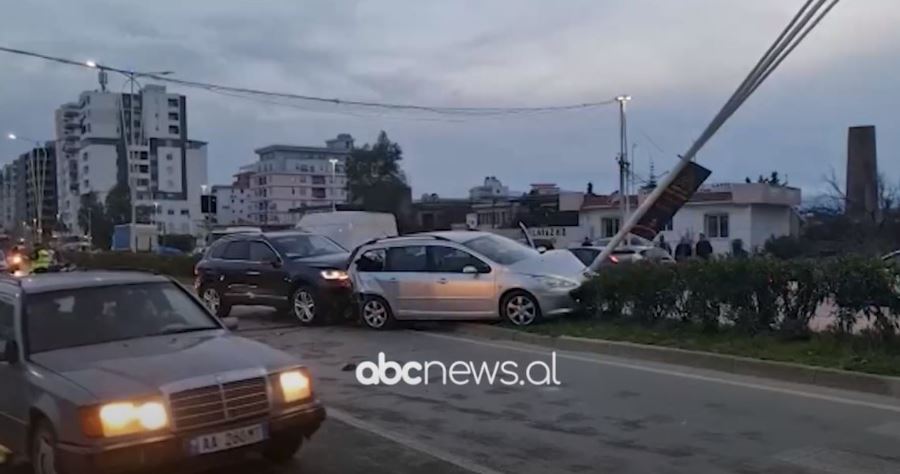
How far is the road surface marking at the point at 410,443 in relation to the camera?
667 cm

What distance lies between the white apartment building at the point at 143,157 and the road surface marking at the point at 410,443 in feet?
334

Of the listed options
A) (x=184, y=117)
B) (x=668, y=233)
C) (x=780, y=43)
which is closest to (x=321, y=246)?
(x=780, y=43)

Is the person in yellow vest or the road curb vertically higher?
the person in yellow vest

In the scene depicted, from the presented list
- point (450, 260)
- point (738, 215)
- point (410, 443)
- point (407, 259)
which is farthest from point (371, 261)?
point (738, 215)

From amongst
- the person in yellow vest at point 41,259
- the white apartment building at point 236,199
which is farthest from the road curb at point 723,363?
the white apartment building at point 236,199

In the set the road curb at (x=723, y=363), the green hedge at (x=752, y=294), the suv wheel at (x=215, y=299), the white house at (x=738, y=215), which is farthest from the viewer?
the white house at (x=738, y=215)

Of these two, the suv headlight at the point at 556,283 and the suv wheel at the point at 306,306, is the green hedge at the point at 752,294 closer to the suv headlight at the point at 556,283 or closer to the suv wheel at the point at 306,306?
the suv headlight at the point at 556,283

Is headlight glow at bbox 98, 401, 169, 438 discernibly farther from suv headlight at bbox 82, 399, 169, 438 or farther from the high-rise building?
the high-rise building

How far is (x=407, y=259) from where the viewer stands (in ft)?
50.5

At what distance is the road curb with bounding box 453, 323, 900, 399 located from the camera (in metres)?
9.13

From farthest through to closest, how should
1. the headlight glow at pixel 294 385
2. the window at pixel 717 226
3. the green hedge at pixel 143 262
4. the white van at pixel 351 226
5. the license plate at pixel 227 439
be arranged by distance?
the window at pixel 717 226, the white van at pixel 351 226, the green hedge at pixel 143 262, the headlight glow at pixel 294 385, the license plate at pixel 227 439

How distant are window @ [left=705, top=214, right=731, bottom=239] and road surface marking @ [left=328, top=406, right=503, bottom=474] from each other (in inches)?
1764

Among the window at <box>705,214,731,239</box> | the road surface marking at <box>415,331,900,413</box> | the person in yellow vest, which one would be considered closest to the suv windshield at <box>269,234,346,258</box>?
the road surface marking at <box>415,331,900,413</box>

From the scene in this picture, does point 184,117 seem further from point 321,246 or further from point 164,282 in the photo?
point 164,282
